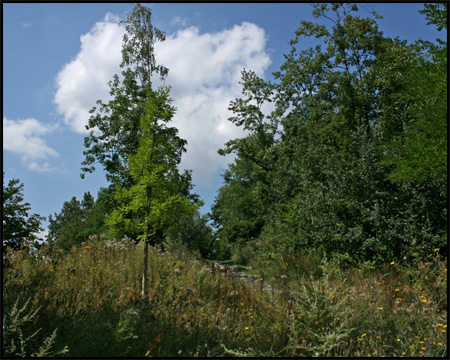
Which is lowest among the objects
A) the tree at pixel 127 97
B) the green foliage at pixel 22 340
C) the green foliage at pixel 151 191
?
the green foliage at pixel 22 340

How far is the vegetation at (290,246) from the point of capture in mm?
4133

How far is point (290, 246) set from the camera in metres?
12.4

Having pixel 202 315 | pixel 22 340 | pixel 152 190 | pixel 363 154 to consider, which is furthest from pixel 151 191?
pixel 363 154

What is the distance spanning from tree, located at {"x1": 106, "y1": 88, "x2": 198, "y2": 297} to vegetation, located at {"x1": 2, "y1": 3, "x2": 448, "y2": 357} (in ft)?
0.09

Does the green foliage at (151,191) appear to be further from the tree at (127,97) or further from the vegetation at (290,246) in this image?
the tree at (127,97)

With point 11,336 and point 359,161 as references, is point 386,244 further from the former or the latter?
point 11,336

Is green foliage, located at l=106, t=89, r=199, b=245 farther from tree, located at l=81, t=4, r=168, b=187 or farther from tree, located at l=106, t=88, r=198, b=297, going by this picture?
tree, located at l=81, t=4, r=168, b=187

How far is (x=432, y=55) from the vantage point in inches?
220

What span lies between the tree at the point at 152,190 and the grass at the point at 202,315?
92 cm

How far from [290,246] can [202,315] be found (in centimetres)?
793

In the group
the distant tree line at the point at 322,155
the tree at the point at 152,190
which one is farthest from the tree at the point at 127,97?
the tree at the point at 152,190

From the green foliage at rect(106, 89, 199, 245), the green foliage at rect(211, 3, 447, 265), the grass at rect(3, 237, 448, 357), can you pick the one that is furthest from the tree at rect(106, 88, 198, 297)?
the green foliage at rect(211, 3, 447, 265)

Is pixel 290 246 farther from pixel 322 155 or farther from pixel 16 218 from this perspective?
pixel 16 218

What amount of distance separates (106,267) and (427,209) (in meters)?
8.50
